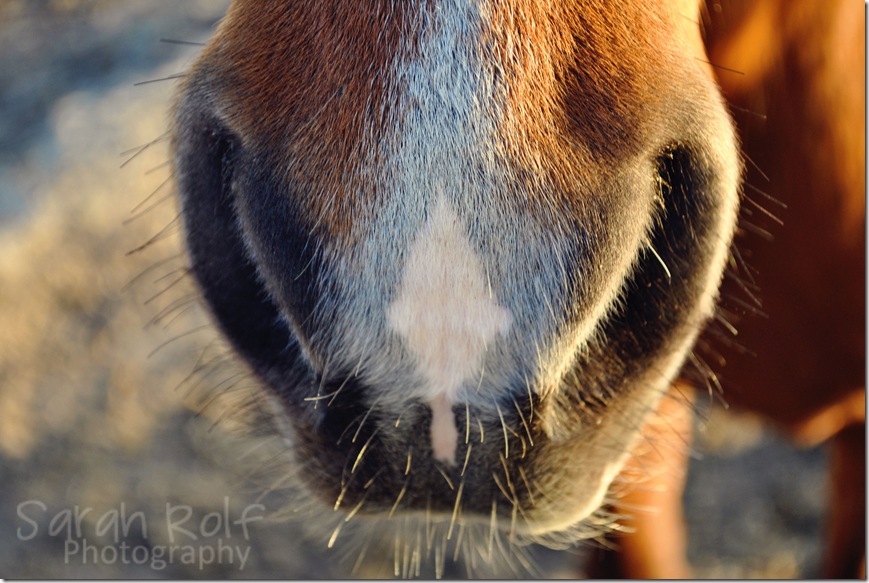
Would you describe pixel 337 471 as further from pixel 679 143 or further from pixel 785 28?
pixel 785 28

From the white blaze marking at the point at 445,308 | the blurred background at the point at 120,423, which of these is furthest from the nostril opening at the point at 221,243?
the blurred background at the point at 120,423

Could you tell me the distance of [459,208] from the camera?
0.41 m

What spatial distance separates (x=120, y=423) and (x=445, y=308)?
4.36 ft

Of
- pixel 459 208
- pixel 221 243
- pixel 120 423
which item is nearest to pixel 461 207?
pixel 459 208

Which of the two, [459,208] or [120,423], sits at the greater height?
[459,208]

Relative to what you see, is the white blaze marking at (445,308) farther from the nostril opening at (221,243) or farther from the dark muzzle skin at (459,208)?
the nostril opening at (221,243)

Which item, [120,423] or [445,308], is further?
[120,423]

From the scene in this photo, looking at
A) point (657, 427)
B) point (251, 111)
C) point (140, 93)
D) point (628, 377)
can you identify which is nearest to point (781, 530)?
point (657, 427)

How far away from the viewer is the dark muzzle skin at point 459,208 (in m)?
0.41

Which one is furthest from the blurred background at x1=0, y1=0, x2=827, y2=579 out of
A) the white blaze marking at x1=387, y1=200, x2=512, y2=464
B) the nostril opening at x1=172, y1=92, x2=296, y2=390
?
the white blaze marking at x1=387, y1=200, x2=512, y2=464

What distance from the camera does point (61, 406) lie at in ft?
5.01

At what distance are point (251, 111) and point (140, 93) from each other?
1434 mm

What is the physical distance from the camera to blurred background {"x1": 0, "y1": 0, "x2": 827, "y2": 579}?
1.45m

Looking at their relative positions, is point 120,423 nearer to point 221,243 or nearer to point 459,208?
point 221,243
